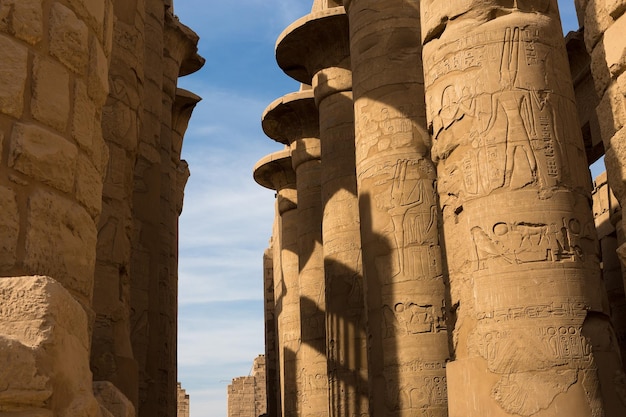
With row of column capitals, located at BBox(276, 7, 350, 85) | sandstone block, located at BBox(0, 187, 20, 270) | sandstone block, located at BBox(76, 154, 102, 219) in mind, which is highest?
row of column capitals, located at BBox(276, 7, 350, 85)

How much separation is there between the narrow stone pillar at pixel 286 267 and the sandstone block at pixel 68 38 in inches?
620

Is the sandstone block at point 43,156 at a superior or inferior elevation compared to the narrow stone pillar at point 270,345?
inferior

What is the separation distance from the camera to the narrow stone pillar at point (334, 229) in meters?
13.5

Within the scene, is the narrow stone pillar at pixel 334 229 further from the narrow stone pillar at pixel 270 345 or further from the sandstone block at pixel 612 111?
the sandstone block at pixel 612 111

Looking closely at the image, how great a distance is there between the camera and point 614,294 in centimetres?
1389

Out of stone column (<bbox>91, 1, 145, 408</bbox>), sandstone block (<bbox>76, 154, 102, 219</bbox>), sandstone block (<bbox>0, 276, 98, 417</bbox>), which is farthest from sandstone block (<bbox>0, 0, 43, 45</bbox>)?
stone column (<bbox>91, 1, 145, 408</bbox>)

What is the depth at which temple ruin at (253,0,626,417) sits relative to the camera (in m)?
5.97

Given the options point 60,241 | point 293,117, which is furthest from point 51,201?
point 293,117

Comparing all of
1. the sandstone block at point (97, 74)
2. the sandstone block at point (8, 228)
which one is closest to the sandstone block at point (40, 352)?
the sandstone block at point (8, 228)

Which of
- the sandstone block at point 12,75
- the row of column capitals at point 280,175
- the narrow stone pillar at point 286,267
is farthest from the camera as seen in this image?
the row of column capitals at point 280,175

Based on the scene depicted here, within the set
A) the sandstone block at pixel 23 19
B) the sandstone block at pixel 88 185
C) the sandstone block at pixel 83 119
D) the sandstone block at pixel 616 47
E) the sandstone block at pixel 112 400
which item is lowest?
the sandstone block at pixel 112 400

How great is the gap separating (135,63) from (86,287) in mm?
4801

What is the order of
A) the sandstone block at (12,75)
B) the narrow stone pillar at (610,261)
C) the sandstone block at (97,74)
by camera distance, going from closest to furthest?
the sandstone block at (12,75), the sandstone block at (97,74), the narrow stone pillar at (610,261)

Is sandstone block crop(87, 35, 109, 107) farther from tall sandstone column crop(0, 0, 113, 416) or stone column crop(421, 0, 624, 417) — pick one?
stone column crop(421, 0, 624, 417)
